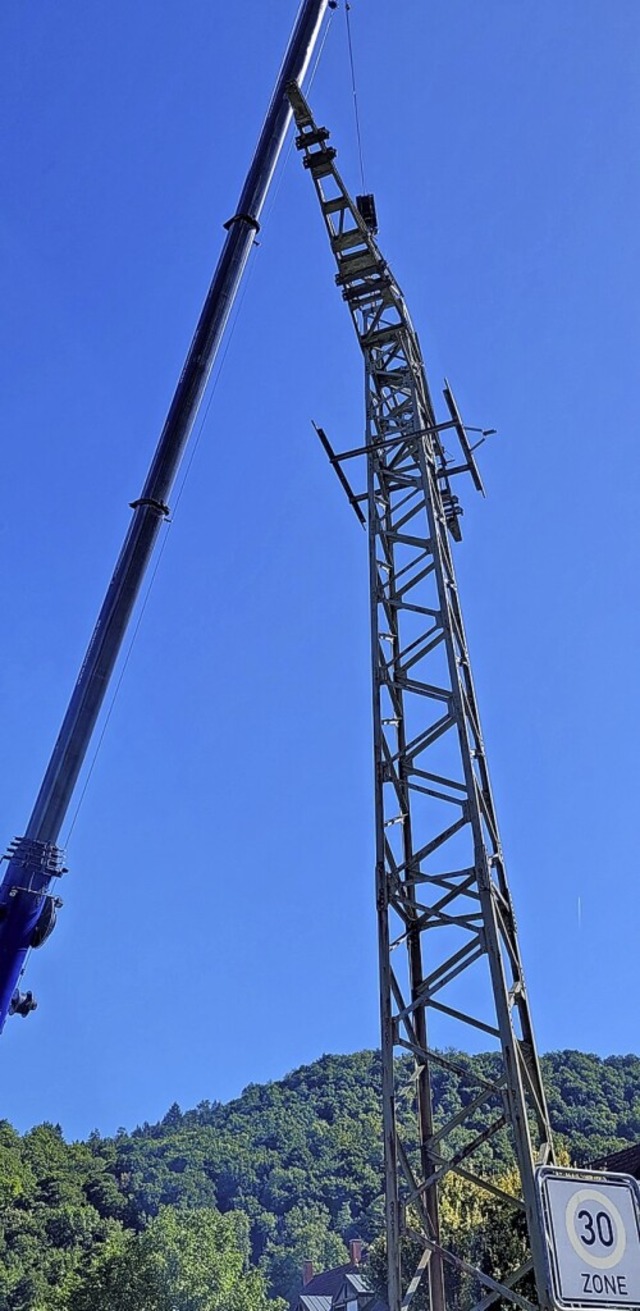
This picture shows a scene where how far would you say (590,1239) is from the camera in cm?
572

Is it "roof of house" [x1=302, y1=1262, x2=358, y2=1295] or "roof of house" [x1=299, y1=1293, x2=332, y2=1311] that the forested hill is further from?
"roof of house" [x1=299, y1=1293, x2=332, y2=1311]

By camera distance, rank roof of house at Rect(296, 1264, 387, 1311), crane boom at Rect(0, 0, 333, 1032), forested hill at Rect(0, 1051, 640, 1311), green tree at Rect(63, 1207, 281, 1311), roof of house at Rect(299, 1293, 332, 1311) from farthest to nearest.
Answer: forested hill at Rect(0, 1051, 640, 1311), roof of house at Rect(299, 1293, 332, 1311), roof of house at Rect(296, 1264, 387, 1311), green tree at Rect(63, 1207, 281, 1311), crane boom at Rect(0, 0, 333, 1032)

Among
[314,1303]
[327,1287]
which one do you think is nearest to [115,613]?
[314,1303]

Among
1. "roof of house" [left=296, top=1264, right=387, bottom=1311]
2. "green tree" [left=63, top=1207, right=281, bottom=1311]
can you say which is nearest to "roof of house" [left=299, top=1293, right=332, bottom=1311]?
"roof of house" [left=296, top=1264, right=387, bottom=1311]

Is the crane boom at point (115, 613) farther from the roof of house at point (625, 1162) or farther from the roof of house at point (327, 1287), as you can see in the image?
the roof of house at point (327, 1287)

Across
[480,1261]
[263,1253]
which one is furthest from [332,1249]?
[480,1261]

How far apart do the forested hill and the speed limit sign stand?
37201 mm

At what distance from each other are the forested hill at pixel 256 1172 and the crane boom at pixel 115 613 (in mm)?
35589

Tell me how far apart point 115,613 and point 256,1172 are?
75497 mm

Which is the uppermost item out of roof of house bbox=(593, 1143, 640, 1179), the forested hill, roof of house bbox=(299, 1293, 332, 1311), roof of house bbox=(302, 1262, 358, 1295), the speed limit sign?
the forested hill

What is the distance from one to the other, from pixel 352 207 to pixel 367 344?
2.17 m

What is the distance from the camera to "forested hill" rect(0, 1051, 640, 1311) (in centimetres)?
4972

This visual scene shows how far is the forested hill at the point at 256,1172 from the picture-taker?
163 feet

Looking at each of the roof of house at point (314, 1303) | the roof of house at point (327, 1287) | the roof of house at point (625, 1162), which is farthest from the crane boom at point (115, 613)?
the roof of house at point (314, 1303)
